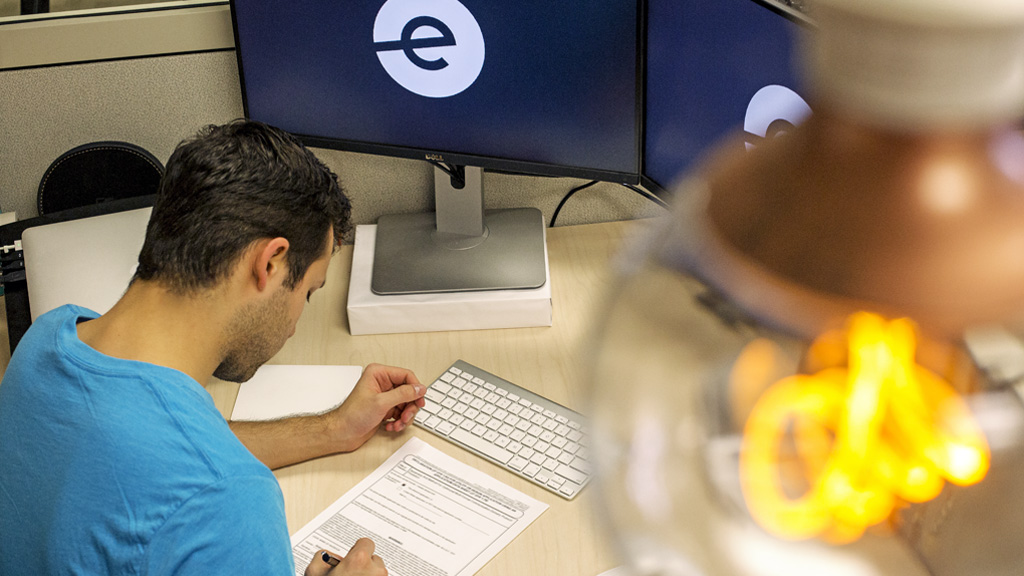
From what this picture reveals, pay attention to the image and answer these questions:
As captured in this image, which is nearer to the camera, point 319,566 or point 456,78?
point 319,566

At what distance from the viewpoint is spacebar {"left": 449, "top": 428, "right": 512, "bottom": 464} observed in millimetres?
1057

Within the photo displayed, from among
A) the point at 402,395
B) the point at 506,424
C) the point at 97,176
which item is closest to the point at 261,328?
the point at 402,395

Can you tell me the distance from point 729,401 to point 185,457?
0.67m

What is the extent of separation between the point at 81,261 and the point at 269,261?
1.23 feet

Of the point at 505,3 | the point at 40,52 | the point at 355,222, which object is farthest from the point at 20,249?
the point at 505,3

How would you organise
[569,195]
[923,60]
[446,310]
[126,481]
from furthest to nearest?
[569,195] → [446,310] → [126,481] → [923,60]

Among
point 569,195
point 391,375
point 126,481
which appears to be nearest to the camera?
point 126,481

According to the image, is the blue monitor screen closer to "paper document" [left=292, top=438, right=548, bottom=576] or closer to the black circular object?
the black circular object

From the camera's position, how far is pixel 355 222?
1458 mm

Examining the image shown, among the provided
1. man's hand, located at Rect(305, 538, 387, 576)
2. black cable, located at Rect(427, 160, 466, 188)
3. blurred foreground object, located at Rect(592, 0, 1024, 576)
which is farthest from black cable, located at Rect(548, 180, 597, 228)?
blurred foreground object, located at Rect(592, 0, 1024, 576)

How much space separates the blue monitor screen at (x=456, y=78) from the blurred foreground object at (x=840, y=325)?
0.92 m

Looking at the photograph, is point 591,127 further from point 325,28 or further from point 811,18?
point 811,18

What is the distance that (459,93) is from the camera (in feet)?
3.95

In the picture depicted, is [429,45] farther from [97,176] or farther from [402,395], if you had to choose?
[97,176]
